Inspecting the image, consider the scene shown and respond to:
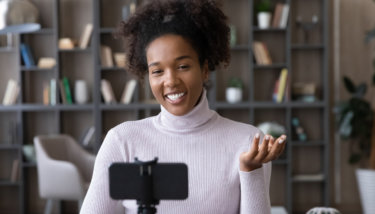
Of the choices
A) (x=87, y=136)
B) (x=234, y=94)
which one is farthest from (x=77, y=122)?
(x=234, y=94)

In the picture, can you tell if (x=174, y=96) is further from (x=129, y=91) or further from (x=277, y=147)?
(x=129, y=91)

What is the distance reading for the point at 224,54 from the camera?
1423 millimetres

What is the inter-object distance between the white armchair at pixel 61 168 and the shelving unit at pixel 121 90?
1.30 ft

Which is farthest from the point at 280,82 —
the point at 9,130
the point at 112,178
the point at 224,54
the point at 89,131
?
the point at 112,178

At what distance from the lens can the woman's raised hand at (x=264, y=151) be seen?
98cm

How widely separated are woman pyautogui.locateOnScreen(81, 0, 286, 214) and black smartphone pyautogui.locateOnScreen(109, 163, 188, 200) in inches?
15.4

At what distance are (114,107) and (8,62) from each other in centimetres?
117

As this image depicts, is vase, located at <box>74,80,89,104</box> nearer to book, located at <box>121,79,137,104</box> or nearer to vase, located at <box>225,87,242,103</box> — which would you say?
book, located at <box>121,79,137,104</box>

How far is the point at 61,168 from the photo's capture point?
408 centimetres

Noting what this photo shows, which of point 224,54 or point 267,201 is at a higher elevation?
point 224,54

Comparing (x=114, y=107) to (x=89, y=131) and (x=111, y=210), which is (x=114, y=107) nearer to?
(x=89, y=131)

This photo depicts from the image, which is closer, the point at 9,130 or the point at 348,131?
the point at 348,131

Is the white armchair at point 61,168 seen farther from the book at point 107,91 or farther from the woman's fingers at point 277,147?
the woman's fingers at point 277,147

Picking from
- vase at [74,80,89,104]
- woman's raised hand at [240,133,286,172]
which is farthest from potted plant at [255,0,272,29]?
woman's raised hand at [240,133,286,172]
